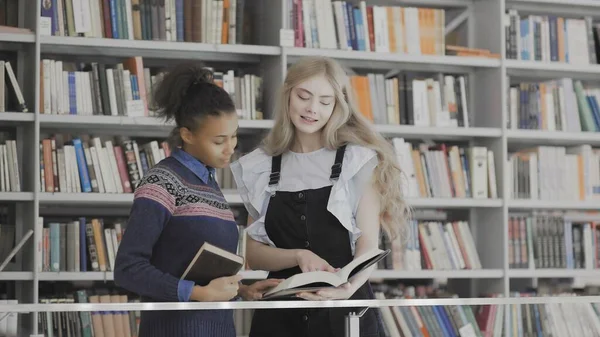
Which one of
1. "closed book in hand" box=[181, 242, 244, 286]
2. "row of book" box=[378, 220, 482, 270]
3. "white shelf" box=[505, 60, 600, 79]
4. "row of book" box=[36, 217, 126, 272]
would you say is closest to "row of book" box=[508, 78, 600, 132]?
"white shelf" box=[505, 60, 600, 79]

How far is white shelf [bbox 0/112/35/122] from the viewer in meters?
3.71

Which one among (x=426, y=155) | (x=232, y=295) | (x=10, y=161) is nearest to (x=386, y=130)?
(x=426, y=155)

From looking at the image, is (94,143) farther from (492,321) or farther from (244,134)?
(492,321)

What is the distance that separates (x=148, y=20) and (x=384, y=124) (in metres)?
1.11

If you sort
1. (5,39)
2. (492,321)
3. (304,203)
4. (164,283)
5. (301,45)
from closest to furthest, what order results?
1. (164,283)
2. (304,203)
3. (492,321)
4. (5,39)
5. (301,45)

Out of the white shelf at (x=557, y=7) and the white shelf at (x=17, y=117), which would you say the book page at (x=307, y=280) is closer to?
the white shelf at (x=17, y=117)

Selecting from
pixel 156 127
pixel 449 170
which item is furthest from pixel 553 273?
pixel 156 127

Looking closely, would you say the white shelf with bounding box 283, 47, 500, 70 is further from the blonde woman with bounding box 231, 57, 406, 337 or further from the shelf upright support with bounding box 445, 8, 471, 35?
the blonde woman with bounding box 231, 57, 406, 337

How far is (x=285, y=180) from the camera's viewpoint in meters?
2.41

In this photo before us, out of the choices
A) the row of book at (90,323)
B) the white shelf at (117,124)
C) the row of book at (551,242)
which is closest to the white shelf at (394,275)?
the row of book at (551,242)

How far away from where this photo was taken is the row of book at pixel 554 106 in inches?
172

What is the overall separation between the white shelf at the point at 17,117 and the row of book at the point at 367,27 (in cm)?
114

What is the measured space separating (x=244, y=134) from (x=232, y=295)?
231 cm

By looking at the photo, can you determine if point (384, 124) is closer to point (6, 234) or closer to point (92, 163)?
point (92, 163)
